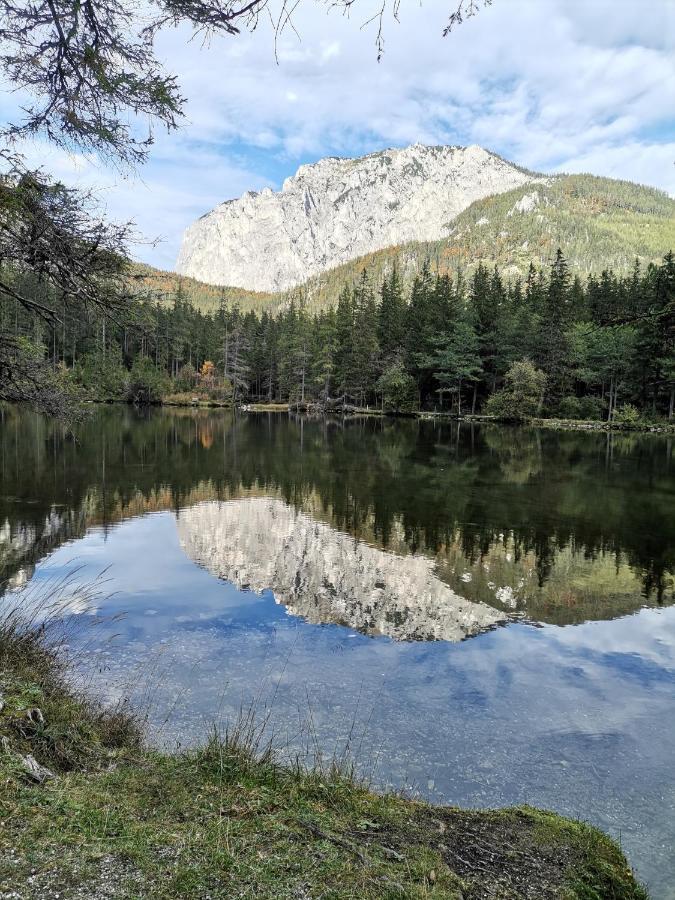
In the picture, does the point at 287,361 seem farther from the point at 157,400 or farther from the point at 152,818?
the point at 152,818

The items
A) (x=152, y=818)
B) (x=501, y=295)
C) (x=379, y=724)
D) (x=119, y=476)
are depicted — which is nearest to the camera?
(x=152, y=818)

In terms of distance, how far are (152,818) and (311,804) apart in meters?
1.20

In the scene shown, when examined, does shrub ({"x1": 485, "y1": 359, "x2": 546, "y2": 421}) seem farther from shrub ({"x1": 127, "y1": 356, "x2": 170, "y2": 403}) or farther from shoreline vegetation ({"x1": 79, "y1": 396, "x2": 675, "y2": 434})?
shrub ({"x1": 127, "y1": 356, "x2": 170, "y2": 403})

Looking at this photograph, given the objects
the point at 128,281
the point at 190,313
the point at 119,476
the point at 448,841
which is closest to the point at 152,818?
the point at 448,841

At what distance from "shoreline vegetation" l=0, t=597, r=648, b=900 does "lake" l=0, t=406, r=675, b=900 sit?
888 mm

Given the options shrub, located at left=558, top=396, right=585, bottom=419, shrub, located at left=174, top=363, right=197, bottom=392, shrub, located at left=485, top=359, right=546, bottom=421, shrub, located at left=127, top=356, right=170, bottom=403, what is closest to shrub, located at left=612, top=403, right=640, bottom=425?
shrub, located at left=558, top=396, right=585, bottom=419

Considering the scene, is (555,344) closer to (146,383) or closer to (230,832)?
(146,383)

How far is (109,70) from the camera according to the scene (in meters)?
5.34

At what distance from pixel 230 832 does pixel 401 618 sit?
22.3 ft

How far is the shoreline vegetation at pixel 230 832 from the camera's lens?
2998mm

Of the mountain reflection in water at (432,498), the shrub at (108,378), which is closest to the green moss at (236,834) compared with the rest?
the mountain reflection in water at (432,498)

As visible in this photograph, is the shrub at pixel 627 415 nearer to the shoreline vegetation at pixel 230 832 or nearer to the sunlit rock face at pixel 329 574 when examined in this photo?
the sunlit rock face at pixel 329 574

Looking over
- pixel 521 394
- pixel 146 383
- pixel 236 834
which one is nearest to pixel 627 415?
pixel 521 394

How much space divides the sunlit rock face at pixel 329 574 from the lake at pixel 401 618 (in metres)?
0.07
